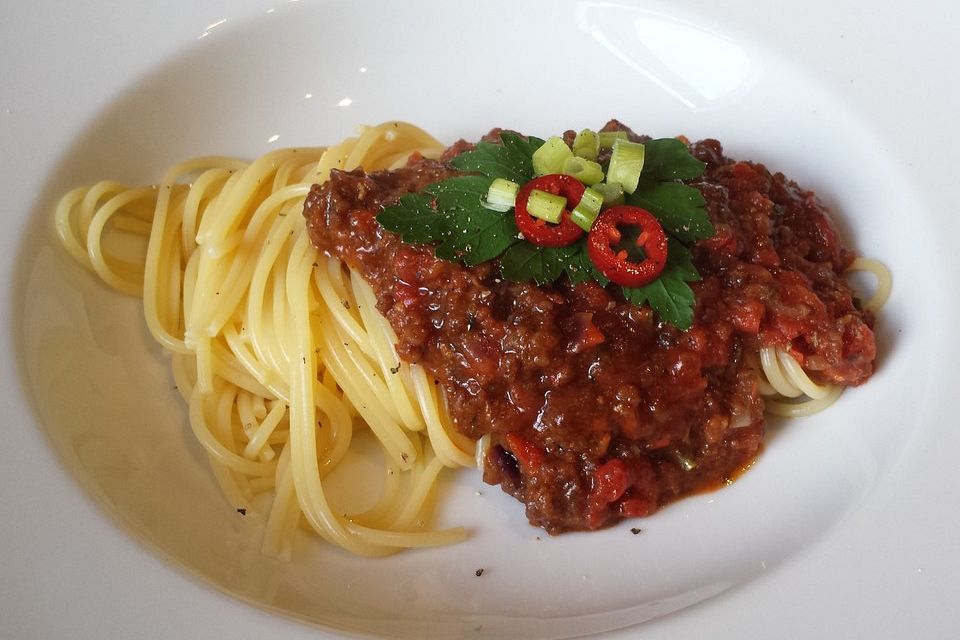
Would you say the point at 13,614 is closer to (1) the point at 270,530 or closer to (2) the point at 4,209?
(1) the point at 270,530

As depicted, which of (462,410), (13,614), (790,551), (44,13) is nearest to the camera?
(13,614)

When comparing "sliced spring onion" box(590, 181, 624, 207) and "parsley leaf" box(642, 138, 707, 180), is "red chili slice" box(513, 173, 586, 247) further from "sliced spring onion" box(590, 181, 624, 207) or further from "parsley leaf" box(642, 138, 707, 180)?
"parsley leaf" box(642, 138, 707, 180)

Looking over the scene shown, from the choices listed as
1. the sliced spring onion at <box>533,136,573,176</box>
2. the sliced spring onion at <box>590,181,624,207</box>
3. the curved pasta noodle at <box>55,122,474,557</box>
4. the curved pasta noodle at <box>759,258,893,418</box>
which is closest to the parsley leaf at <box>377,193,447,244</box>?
the sliced spring onion at <box>533,136,573,176</box>

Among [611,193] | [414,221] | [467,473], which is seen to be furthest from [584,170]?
[467,473]

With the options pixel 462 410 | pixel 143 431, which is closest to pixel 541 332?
pixel 462 410

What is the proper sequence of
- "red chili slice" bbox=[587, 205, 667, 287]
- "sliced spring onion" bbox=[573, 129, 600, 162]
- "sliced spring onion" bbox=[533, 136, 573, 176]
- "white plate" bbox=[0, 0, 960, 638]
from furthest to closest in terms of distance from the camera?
"sliced spring onion" bbox=[573, 129, 600, 162], "sliced spring onion" bbox=[533, 136, 573, 176], "red chili slice" bbox=[587, 205, 667, 287], "white plate" bbox=[0, 0, 960, 638]

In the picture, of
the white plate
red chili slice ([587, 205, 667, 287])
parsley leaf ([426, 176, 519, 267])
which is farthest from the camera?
parsley leaf ([426, 176, 519, 267])

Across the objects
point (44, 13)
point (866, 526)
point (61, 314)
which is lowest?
point (61, 314)
